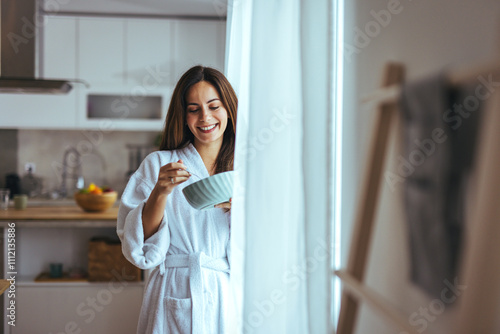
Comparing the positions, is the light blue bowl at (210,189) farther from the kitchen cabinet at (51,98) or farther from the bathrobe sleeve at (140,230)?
the kitchen cabinet at (51,98)

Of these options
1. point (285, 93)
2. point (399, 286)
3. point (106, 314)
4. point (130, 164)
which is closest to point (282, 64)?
point (285, 93)

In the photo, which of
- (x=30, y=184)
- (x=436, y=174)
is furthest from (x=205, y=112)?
(x=30, y=184)

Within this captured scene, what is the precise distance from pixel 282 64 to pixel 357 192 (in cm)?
37

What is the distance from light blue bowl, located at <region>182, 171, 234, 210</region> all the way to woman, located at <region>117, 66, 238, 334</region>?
14cm

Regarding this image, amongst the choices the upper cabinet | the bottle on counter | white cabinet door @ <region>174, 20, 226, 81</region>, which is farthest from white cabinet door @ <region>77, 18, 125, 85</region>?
the bottle on counter

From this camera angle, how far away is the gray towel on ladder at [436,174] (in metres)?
0.67

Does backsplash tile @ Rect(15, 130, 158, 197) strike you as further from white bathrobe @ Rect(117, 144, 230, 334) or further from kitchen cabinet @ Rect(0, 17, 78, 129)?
white bathrobe @ Rect(117, 144, 230, 334)

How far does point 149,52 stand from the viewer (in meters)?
3.72

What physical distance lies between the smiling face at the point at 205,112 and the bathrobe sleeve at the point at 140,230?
6.8 inches

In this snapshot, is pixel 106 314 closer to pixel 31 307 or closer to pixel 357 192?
pixel 31 307

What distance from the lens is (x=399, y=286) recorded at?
1.04 m

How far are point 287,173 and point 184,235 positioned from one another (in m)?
0.53

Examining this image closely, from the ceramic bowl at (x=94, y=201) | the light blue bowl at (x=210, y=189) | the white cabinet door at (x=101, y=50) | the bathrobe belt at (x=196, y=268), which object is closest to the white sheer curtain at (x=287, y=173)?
the light blue bowl at (x=210, y=189)

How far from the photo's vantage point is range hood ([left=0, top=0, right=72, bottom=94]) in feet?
9.20
